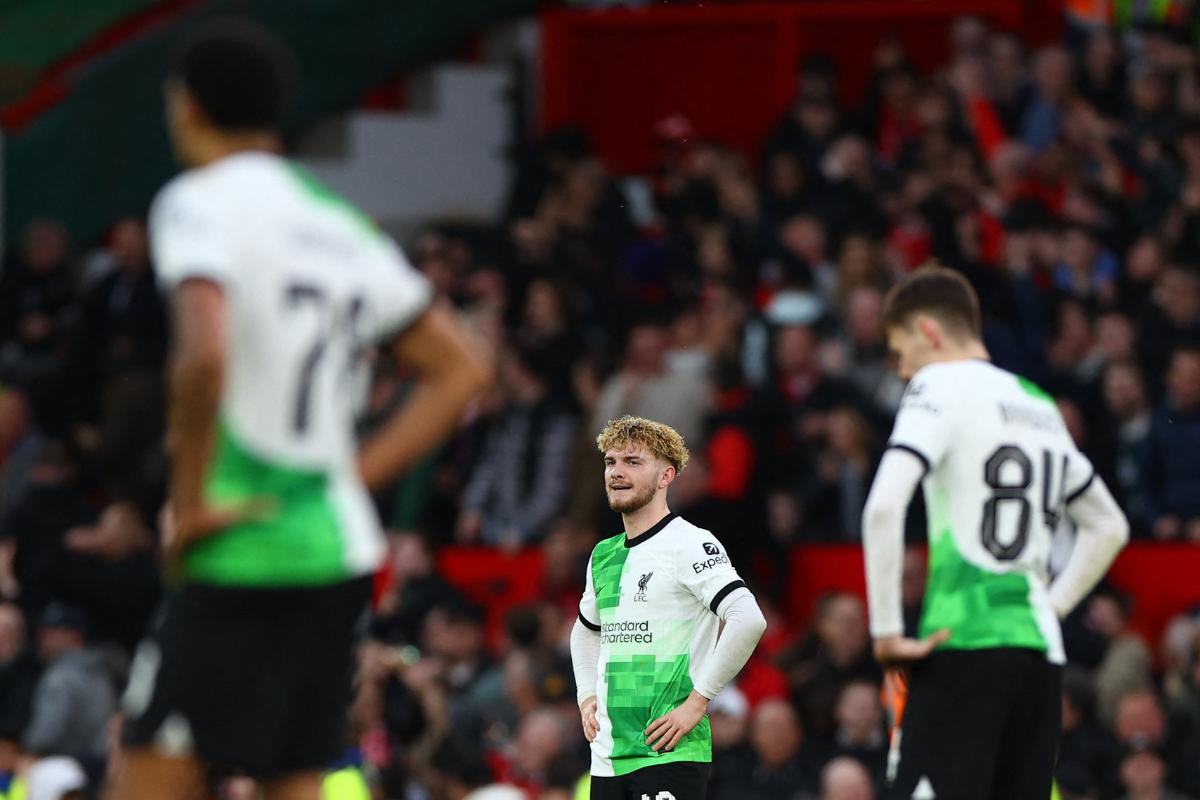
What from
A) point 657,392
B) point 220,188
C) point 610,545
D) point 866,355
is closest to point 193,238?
point 220,188

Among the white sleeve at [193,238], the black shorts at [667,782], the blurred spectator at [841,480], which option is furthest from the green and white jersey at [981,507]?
the blurred spectator at [841,480]

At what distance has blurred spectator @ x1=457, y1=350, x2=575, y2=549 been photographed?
15031 millimetres

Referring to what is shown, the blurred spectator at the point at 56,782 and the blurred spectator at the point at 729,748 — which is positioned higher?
the blurred spectator at the point at 729,748

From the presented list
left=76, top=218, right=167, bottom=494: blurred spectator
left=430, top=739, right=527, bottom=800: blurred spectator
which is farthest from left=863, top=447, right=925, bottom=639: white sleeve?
left=76, top=218, right=167, bottom=494: blurred spectator

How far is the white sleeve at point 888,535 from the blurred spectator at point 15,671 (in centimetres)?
785

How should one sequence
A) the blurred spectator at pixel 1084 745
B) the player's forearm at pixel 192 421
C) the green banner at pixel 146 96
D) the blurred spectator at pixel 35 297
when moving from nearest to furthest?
the player's forearm at pixel 192 421 < the blurred spectator at pixel 1084 745 < the blurred spectator at pixel 35 297 < the green banner at pixel 146 96

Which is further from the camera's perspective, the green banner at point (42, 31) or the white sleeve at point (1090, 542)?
the green banner at point (42, 31)

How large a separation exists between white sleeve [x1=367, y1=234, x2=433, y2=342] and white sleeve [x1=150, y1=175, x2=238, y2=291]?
1.10 feet

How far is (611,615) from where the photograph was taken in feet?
23.7

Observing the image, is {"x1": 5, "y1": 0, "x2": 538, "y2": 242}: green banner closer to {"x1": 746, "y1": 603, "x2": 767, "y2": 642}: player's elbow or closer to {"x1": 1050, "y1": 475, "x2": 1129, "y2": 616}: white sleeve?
{"x1": 1050, "y1": 475, "x2": 1129, "y2": 616}: white sleeve

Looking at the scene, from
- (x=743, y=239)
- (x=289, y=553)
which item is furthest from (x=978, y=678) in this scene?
(x=743, y=239)

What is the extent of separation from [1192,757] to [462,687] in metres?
4.17

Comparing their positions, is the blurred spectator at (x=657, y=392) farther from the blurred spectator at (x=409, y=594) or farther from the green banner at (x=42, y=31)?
the green banner at (x=42, y=31)

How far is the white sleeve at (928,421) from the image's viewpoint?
6.91m
